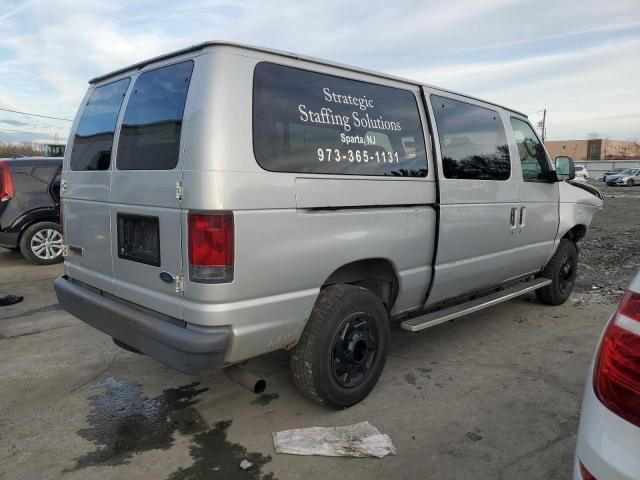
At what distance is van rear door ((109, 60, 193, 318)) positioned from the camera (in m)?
2.72

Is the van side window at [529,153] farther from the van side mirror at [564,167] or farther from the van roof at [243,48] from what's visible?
the van roof at [243,48]

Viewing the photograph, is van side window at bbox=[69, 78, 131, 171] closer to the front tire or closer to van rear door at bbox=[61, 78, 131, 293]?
van rear door at bbox=[61, 78, 131, 293]

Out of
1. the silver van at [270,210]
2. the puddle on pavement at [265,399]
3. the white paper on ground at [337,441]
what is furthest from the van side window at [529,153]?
the puddle on pavement at [265,399]

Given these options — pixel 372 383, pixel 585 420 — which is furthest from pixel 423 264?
pixel 585 420

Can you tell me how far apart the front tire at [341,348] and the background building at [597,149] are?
91.2 m

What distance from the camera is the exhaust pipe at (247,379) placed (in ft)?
9.46

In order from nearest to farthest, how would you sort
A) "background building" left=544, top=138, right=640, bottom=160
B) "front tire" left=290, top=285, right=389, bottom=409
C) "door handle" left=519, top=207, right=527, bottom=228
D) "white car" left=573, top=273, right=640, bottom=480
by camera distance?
"white car" left=573, top=273, right=640, bottom=480
"front tire" left=290, top=285, right=389, bottom=409
"door handle" left=519, top=207, right=527, bottom=228
"background building" left=544, top=138, right=640, bottom=160

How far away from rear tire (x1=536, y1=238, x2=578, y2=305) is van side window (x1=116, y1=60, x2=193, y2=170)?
15.1 feet

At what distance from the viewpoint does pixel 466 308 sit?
421cm

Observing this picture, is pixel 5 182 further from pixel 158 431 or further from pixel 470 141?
pixel 470 141

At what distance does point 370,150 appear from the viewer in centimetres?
335

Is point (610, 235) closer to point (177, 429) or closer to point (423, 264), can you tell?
point (423, 264)

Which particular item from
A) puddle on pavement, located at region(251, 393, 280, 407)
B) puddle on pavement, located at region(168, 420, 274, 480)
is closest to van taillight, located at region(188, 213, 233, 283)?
puddle on pavement, located at region(168, 420, 274, 480)

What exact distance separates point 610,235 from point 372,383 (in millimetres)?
10100
